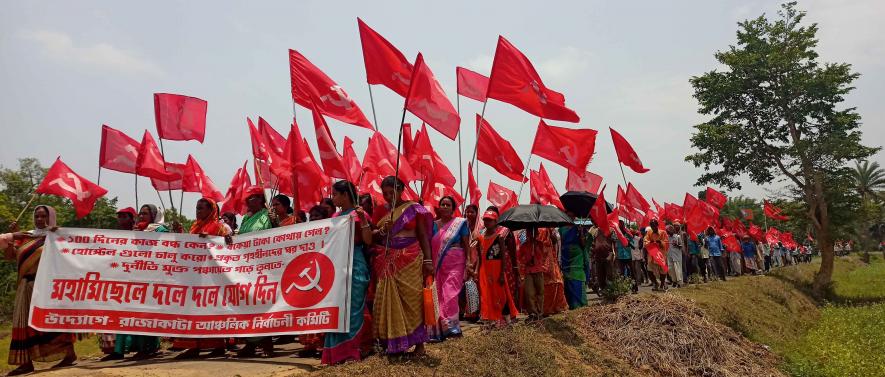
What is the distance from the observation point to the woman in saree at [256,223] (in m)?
5.64

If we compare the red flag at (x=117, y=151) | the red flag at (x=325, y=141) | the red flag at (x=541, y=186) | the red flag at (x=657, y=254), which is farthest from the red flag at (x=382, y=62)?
the red flag at (x=657, y=254)

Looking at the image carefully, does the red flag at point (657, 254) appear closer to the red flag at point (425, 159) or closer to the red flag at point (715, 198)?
the red flag at point (425, 159)

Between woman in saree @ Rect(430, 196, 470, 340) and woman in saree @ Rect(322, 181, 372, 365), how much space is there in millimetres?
1219

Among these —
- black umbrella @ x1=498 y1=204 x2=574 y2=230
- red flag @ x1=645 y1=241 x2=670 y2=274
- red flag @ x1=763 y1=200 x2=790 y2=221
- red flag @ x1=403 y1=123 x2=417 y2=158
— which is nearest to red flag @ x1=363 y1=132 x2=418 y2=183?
red flag @ x1=403 y1=123 x2=417 y2=158

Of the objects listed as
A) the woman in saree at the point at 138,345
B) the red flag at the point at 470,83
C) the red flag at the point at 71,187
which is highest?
the red flag at the point at 470,83

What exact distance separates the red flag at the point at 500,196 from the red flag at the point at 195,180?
20.9 ft

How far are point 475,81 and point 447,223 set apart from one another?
3.64 meters

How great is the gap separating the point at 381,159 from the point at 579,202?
14.0 feet

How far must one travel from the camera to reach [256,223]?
6070 mm

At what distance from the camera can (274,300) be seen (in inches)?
209

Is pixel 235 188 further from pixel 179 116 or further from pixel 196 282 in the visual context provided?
pixel 196 282

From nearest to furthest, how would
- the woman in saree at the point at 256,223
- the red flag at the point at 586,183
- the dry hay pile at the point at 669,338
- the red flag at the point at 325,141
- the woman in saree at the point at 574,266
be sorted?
1. the woman in saree at the point at 256,223
2. the red flag at the point at 325,141
3. the dry hay pile at the point at 669,338
4. the woman in saree at the point at 574,266
5. the red flag at the point at 586,183

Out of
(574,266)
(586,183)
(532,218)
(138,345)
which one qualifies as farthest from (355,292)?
(586,183)

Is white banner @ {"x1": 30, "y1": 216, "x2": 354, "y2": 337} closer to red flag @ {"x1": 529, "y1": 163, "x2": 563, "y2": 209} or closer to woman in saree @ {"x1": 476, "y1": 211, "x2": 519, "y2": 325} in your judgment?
woman in saree @ {"x1": 476, "y1": 211, "x2": 519, "y2": 325}
